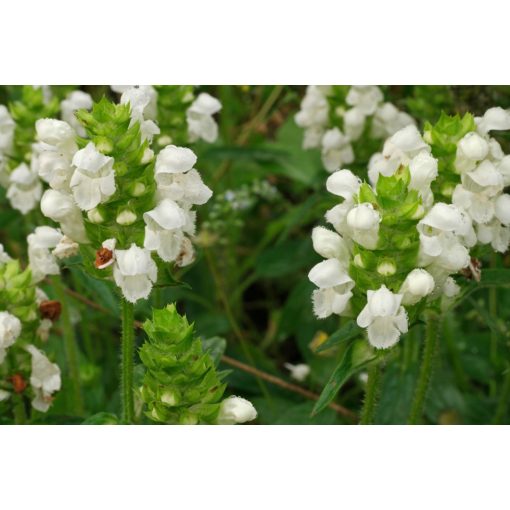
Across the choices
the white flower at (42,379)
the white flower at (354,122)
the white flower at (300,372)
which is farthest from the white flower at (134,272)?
the white flower at (300,372)

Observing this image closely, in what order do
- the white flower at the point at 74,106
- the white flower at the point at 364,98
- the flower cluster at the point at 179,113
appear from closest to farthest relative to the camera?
the flower cluster at the point at 179,113
the white flower at the point at 74,106
the white flower at the point at 364,98

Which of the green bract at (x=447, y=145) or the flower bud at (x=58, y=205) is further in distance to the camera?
the green bract at (x=447, y=145)

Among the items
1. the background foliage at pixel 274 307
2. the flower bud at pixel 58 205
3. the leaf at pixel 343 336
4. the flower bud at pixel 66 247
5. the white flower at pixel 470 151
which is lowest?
the background foliage at pixel 274 307

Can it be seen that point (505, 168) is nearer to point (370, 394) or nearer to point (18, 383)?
point (370, 394)

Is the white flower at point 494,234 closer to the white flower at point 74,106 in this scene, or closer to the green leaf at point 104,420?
the green leaf at point 104,420

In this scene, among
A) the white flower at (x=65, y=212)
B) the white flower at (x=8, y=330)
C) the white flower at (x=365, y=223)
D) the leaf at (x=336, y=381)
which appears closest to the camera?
the white flower at (x=365, y=223)

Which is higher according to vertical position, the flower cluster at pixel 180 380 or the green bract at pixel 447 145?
the green bract at pixel 447 145
